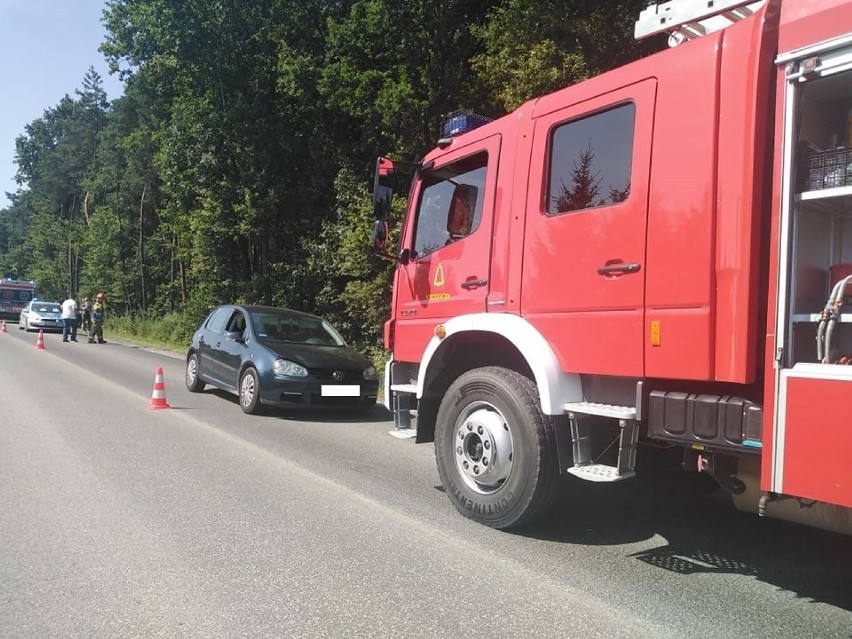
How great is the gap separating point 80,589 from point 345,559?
140 centimetres

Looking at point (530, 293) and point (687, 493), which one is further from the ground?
point (530, 293)

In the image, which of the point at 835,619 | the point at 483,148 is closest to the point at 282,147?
the point at 483,148

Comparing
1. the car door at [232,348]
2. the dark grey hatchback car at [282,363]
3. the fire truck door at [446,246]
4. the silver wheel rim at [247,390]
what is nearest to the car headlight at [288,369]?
the dark grey hatchback car at [282,363]

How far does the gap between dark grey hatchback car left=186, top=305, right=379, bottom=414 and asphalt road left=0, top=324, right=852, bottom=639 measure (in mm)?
2128

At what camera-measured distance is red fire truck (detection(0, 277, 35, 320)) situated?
42.8 meters

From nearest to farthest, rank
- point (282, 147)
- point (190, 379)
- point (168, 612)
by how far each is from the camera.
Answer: point (168, 612)
point (190, 379)
point (282, 147)

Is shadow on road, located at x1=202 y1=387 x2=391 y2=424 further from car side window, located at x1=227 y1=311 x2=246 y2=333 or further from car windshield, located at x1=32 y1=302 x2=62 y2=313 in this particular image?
car windshield, located at x1=32 y1=302 x2=62 y2=313

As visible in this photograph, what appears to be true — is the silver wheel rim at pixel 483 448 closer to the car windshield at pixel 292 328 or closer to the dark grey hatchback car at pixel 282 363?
the dark grey hatchback car at pixel 282 363

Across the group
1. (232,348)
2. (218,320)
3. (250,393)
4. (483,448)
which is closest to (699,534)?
(483,448)

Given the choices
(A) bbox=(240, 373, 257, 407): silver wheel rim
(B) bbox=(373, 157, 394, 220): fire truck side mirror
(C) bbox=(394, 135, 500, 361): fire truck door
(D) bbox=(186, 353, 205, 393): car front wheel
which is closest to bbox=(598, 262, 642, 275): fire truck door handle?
(C) bbox=(394, 135, 500, 361): fire truck door

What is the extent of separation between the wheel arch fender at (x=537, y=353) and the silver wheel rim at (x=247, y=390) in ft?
17.2

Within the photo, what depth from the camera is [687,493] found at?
16.9 ft

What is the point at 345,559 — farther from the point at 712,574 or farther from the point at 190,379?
the point at 190,379

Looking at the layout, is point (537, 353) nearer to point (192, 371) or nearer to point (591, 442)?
point (591, 442)
